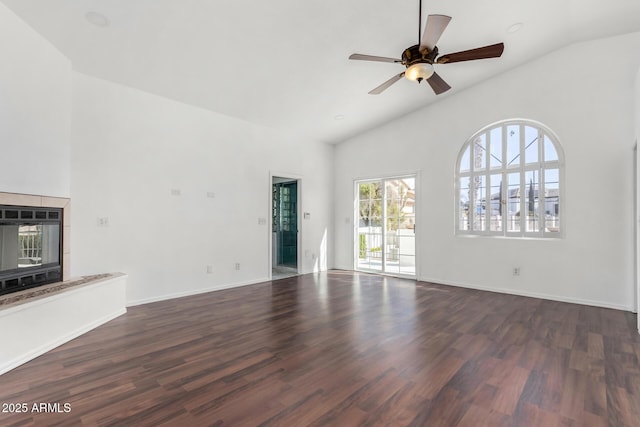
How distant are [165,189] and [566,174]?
5981 millimetres

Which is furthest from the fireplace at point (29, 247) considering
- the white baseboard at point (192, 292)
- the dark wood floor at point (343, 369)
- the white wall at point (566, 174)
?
the white wall at point (566, 174)

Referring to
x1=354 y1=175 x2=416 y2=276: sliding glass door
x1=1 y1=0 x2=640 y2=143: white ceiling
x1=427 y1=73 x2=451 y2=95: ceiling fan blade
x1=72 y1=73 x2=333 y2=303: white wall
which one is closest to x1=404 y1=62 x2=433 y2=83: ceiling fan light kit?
x1=427 y1=73 x2=451 y2=95: ceiling fan blade

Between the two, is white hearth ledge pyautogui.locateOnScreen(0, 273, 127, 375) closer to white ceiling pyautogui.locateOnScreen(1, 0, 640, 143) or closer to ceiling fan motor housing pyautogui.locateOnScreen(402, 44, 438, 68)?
white ceiling pyautogui.locateOnScreen(1, 0, 640, 143)

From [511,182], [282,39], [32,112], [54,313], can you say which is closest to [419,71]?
[282,39]

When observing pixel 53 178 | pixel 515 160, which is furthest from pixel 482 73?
pixel 53 178

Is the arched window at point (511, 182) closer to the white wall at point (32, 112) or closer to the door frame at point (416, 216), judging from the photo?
the door frame at point (416, 216)

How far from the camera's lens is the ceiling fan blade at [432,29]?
242 centimetres

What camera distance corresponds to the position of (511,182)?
5.17 meters

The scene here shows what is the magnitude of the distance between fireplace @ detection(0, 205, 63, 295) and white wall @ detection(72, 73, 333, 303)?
324 millimetres

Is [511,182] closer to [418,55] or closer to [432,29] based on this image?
[418,55]

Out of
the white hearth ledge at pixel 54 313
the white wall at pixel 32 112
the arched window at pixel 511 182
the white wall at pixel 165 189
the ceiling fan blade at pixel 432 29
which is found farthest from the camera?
the arched window at pixel 511 182

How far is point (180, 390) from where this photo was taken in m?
2.20

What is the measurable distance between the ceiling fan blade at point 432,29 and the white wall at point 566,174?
3053mm

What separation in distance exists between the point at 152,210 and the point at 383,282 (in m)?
4.14
